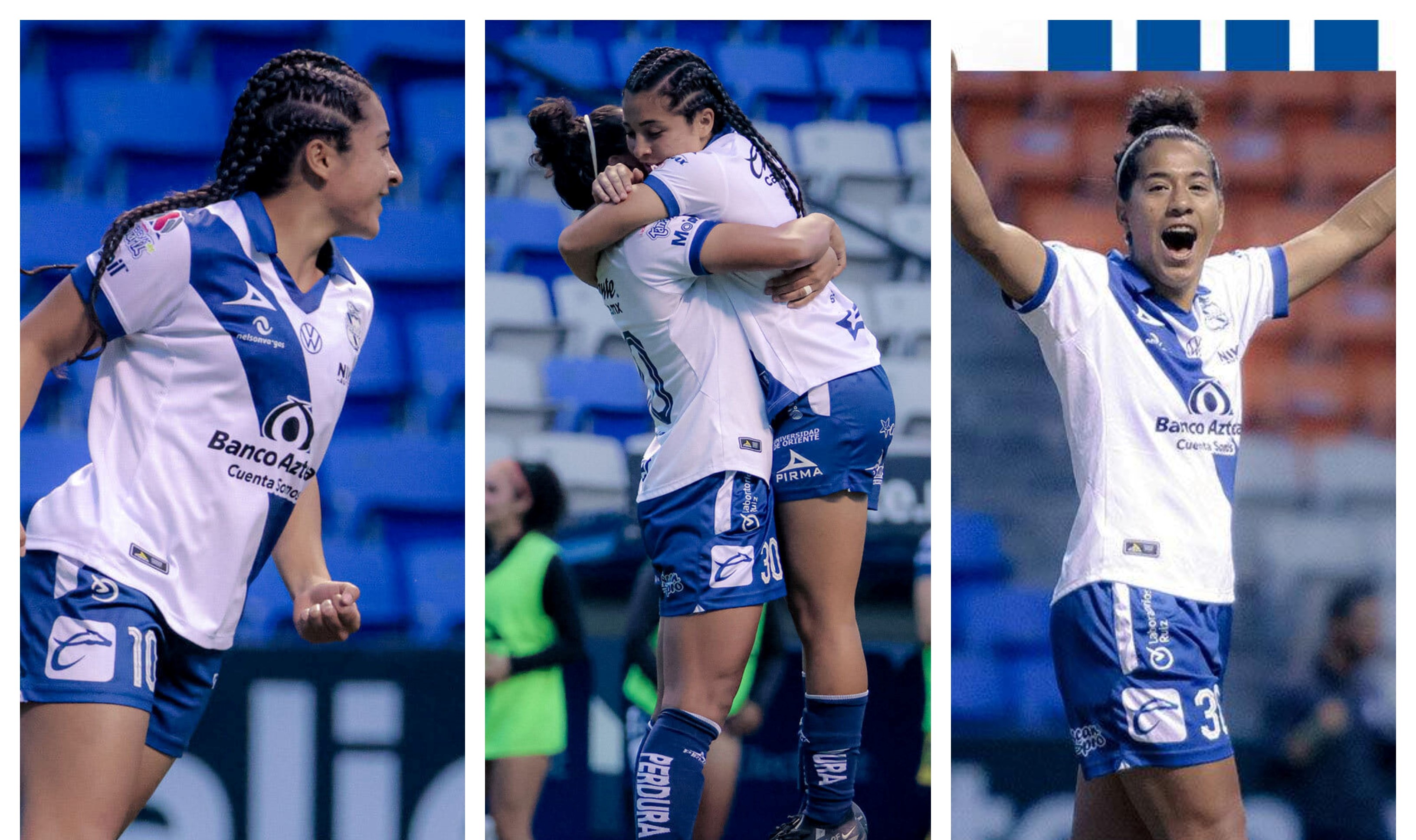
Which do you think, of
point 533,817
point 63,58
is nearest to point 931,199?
point 533,817

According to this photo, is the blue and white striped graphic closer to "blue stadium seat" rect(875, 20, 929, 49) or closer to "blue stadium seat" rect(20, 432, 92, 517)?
"blue stadium seat" rect(875, 20, 929, 49)

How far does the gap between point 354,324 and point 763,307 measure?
91 cm

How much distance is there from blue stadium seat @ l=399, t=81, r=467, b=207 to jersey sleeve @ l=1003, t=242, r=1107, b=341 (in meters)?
1.58

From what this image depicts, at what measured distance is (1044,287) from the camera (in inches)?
143

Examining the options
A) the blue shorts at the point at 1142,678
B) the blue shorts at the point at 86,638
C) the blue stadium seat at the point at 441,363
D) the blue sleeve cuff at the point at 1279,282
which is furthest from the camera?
the blue stadium seat at the point at 441,363

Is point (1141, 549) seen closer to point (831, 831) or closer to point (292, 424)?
point (831, 831)

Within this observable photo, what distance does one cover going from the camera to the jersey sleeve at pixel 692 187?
3.52 metres

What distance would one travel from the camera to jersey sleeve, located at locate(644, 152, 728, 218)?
3523 mm

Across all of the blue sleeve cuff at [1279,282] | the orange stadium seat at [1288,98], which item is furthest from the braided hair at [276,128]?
the orange stadium seat at [1288,98]

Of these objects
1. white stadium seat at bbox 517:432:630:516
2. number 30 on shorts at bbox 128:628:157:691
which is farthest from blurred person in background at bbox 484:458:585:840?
number 30 on shorts at bbox 128:628:157:691

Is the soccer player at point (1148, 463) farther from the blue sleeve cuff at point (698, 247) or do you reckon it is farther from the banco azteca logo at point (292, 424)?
the banco azteca logo at point (292, 424)

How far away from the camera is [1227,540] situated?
3.59 m

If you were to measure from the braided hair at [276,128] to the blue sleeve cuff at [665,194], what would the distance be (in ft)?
2.16

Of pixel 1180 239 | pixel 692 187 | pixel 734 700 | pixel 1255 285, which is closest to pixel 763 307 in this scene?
pixel 692 187
